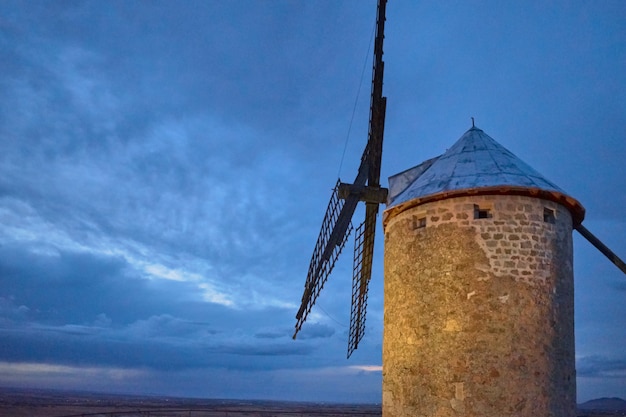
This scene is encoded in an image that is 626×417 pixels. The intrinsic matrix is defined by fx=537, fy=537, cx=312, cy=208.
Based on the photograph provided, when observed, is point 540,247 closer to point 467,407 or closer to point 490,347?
point 490,347

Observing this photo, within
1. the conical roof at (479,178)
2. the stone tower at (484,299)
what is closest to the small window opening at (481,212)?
the stone tower at (484,299)

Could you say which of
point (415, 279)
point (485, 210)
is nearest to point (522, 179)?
point (485, 210)

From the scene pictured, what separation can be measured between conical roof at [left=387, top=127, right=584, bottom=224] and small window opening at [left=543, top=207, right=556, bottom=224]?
0.57 ft

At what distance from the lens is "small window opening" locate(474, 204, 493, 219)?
7.36 m

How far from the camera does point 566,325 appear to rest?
739cm

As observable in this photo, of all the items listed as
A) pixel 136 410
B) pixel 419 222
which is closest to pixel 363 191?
pixel 419 222

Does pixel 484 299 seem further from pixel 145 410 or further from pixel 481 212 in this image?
pixel 145 410

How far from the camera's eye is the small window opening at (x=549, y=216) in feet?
24.5

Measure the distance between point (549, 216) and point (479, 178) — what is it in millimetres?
1114

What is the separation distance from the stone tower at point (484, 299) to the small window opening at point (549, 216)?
0.05ft

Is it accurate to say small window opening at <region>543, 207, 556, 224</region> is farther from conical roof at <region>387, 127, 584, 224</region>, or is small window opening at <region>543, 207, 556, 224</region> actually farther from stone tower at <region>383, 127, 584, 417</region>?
conical roof at <region>387, 127, 584, 224</region>

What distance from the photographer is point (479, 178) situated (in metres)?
7.57

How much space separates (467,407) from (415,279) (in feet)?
5.98

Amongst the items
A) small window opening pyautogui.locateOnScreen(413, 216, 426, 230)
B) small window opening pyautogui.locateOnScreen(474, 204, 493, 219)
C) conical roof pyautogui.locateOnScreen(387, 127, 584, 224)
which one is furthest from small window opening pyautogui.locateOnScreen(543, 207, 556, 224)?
small window opening pyautogui.locateOnScreen(413, 216, 426, 230)
